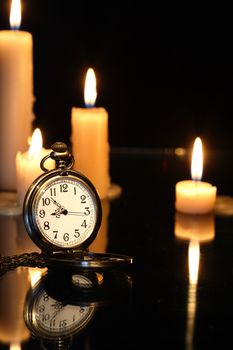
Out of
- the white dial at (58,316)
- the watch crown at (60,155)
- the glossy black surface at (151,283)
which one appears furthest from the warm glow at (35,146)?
the white dial at (58,316)

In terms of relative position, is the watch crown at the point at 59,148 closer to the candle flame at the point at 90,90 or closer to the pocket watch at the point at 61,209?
the pocket watch at the point at 61,209

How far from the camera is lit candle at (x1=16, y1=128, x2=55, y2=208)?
1.60 meters

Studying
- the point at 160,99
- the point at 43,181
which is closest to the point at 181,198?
the point at 43,181

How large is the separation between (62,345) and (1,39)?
84 centimetres

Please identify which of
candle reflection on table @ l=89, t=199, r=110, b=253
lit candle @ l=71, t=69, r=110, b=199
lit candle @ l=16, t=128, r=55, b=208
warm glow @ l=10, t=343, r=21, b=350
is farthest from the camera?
lit candle @ l=71, t=69, r=110, b=199

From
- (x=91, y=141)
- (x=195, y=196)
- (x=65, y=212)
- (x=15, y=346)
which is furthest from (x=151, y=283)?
(x=91, y=141)

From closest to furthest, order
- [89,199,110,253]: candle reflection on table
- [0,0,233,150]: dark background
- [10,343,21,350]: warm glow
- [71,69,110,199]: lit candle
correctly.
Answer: [10,343,21,350]: warm glow
[89,199,110,253]: candle reflection on table
[71,69,110,199]: lit candle
[0,0,233,150]: dark background

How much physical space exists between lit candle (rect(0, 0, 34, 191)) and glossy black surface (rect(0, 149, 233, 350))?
22 cm

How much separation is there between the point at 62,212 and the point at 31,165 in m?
0.26

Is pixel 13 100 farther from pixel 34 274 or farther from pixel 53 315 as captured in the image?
pixel 53 315

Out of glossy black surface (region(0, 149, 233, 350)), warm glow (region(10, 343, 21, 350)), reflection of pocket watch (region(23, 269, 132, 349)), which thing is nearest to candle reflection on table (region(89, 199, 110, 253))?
glossy black surface (region(0, 149, 233, 350))

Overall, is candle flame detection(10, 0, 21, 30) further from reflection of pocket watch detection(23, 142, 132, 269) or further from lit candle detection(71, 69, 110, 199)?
reflection of pocket watch detection(23, 142, 132, 269)

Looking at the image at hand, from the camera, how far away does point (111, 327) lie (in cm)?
114

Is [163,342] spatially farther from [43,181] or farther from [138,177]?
[138,177]
